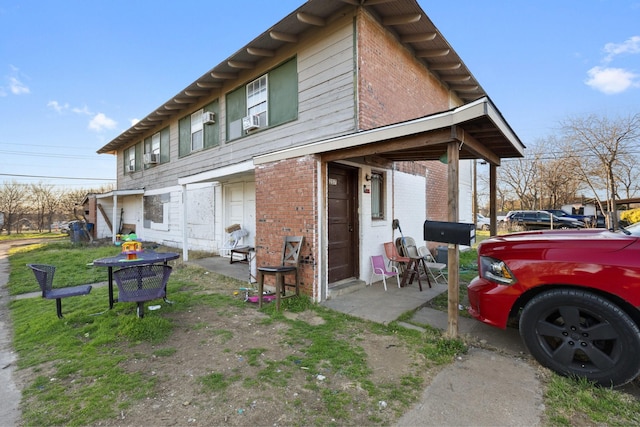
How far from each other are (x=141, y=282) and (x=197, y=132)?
7.20 metres

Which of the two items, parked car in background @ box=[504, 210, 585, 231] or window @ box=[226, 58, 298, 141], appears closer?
window @ box=[226, 58, 298, 141]

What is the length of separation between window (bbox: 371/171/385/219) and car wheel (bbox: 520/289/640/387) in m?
3.85

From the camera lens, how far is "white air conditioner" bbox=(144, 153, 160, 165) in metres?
12.3

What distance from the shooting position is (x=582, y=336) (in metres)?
2.56

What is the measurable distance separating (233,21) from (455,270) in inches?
433

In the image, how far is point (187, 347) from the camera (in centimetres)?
340

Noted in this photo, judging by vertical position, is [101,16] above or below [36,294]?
above

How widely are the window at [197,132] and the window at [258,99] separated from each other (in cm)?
280

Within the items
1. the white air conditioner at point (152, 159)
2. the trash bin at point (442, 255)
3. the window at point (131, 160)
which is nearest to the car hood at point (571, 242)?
the trash bin at point (442, 255)

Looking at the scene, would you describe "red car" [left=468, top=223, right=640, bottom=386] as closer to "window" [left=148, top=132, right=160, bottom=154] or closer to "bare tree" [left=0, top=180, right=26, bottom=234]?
"window" [left=148, top=132, right=160, bottom=154]

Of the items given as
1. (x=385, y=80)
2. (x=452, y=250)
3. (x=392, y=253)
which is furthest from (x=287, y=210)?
(x=385, y=80)

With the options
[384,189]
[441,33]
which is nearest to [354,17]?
[441,33]

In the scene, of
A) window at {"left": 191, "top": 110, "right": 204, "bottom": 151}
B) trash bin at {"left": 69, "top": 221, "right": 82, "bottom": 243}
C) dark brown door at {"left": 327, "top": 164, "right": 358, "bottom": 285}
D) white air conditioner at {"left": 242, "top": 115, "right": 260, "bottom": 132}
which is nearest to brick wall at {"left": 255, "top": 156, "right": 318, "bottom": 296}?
dark brown door at {"left": 327, "top": 164, "right": 358, "bottom": 285}

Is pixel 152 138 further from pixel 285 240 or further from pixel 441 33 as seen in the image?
pixel 441 33
